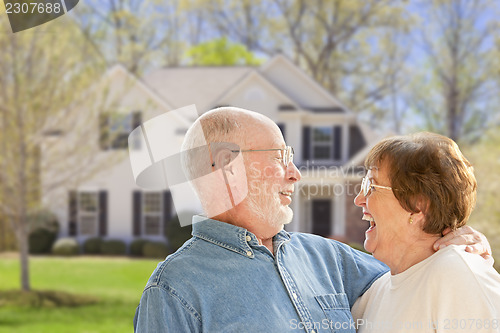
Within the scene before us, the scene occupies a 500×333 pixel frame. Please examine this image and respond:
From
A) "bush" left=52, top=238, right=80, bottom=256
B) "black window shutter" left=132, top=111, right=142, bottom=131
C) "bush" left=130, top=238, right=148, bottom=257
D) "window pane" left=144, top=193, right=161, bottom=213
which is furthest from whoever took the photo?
"window pane" left=144, top=193, right=161, bottom=213

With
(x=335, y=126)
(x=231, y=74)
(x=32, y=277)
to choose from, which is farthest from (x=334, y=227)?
(x=32, y=277)

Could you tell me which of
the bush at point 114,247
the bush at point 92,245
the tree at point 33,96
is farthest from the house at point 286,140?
the tree at point 33,96

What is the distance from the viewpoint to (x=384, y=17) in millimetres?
17250

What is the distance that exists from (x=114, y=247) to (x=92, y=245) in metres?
0.67

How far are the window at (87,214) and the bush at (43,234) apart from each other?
0.62 m

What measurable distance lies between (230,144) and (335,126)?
12.1m

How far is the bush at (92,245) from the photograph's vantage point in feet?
43.0

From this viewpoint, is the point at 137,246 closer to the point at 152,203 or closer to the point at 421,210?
the point at 152,203

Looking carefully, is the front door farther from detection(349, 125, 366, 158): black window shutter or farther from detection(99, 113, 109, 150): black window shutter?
detection(99, 113, 109, 150): black window shutter

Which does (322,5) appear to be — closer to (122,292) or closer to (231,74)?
(231,74)

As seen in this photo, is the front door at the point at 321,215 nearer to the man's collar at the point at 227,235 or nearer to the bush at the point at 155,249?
the bush at the point at 155,249

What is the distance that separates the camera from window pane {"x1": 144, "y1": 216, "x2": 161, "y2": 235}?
522 inches

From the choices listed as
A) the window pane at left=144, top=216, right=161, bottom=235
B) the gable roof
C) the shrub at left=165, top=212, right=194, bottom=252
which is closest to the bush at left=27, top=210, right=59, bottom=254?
the window pane at left=144, top=216, right=161, bottom=235

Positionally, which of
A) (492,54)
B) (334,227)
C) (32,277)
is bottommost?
(32,277)
